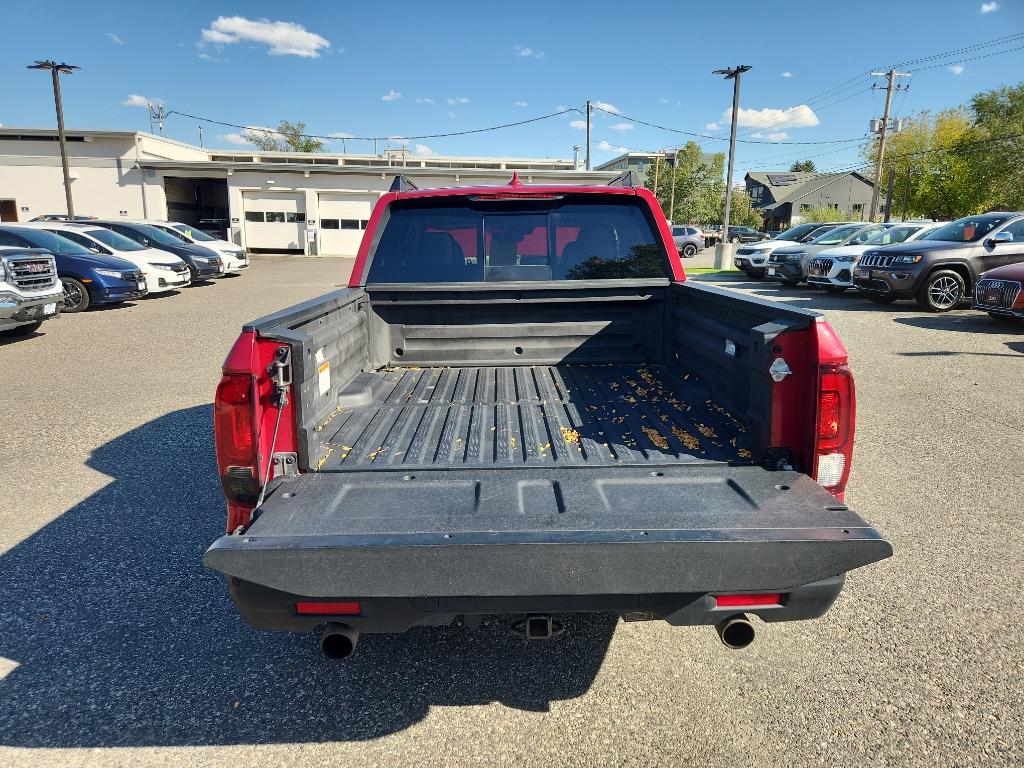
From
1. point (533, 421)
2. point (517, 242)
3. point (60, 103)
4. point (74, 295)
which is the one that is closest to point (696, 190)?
point (60, 103)

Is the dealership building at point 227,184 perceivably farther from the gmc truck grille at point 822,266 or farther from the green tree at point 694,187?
the green tree at point 694,187

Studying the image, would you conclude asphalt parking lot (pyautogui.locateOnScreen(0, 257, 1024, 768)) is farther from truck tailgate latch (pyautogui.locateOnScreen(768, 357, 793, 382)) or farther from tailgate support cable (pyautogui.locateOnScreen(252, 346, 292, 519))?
truck tailgate latch (pyautogui.locateOnScreen(768, 357, 793, 382))

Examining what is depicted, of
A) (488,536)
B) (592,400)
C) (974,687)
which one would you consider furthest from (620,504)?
(974,687)

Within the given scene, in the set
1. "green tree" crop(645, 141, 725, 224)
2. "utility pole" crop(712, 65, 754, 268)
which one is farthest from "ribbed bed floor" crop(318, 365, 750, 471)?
"green tree" crop(645, 141, 725, 224)

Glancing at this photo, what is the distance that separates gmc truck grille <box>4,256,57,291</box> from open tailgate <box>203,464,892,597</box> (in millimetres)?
10383

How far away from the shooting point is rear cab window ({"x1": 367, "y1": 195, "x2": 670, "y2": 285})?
417 centimetres

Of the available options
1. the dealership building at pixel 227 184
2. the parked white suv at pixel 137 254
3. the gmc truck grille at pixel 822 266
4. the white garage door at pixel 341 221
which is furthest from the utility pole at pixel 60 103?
the gmc truck grille at pixel 822 266

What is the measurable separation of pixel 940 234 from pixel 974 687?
13948 mm

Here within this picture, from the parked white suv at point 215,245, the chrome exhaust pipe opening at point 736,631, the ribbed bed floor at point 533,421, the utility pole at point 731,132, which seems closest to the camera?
the chrome exhaust pipe opening at point 736,631

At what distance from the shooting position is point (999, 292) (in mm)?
10781

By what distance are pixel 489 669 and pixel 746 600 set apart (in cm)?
120

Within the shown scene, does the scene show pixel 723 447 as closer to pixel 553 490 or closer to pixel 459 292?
pixel 553 490

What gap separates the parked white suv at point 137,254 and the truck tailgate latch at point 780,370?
15.9m

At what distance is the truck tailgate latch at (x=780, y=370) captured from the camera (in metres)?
2.47
